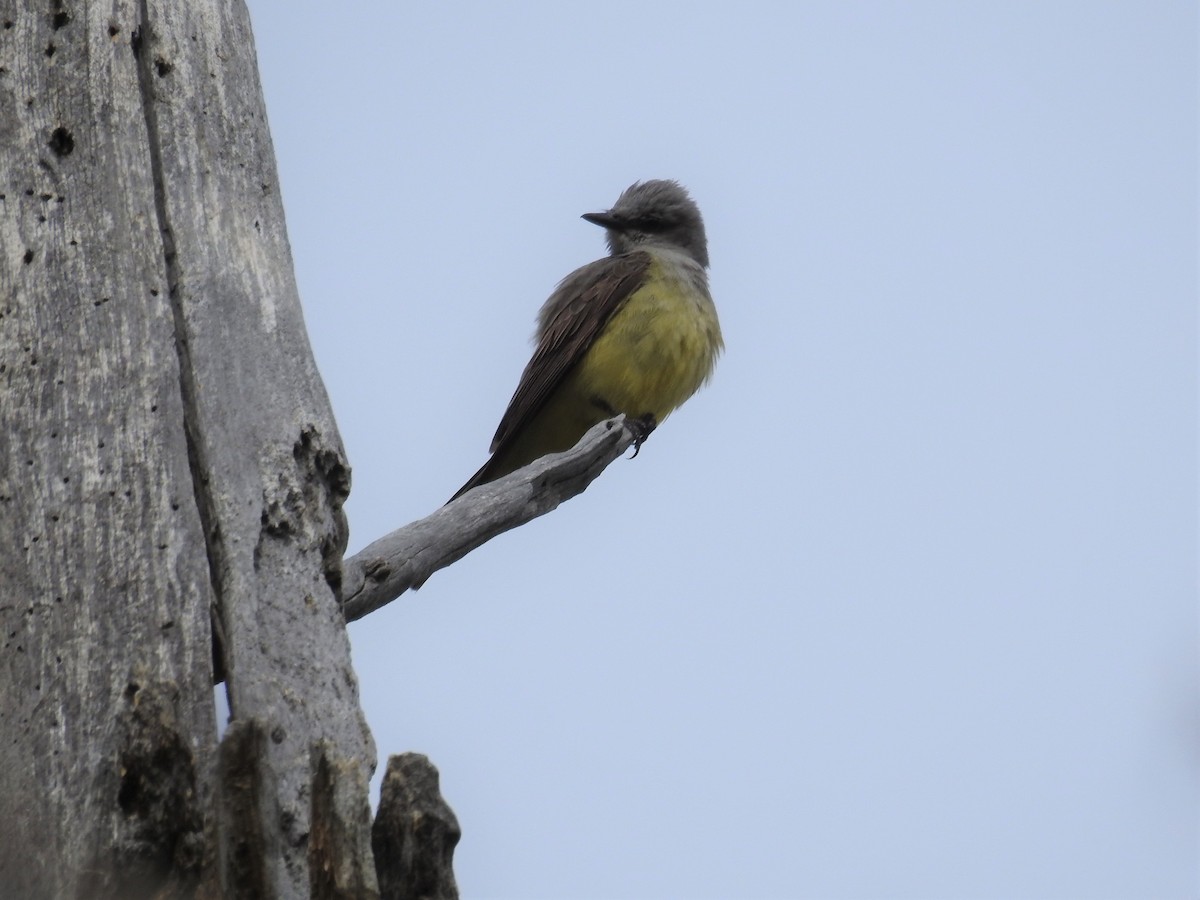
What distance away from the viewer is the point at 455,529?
14.4ft

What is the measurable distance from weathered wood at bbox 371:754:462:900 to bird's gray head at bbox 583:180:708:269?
593 centimetres

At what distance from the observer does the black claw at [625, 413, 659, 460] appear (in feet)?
23.8

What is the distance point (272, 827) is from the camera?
2.85 meters

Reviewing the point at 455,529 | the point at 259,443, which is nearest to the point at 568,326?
the point at 455,529

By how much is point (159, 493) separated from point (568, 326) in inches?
163

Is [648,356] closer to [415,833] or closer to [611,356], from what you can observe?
[611,356]

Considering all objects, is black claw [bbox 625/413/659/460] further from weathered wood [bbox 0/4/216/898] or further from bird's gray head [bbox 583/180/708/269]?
A: weathered wood [bbox 0/4/216/898]

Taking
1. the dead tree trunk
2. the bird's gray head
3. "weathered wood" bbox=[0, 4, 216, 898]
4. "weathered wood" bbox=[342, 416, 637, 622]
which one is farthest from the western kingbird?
"weathered wood" bbox=[0, 4, 216, 898]

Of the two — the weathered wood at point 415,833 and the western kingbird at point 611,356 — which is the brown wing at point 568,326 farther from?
the weathered wood at point 415,833

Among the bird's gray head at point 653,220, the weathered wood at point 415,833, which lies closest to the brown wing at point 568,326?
the bird's gray head at point 653,220

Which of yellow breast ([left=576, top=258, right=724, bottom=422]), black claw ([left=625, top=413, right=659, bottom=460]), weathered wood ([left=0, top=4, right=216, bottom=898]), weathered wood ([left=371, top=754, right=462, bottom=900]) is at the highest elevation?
yellow breast ([left=576, top=258, right=724, bottom=422])

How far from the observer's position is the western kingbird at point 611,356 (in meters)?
7.29

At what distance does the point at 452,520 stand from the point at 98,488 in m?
1.19

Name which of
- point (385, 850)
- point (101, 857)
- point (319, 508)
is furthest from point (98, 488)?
point (385, 850)
